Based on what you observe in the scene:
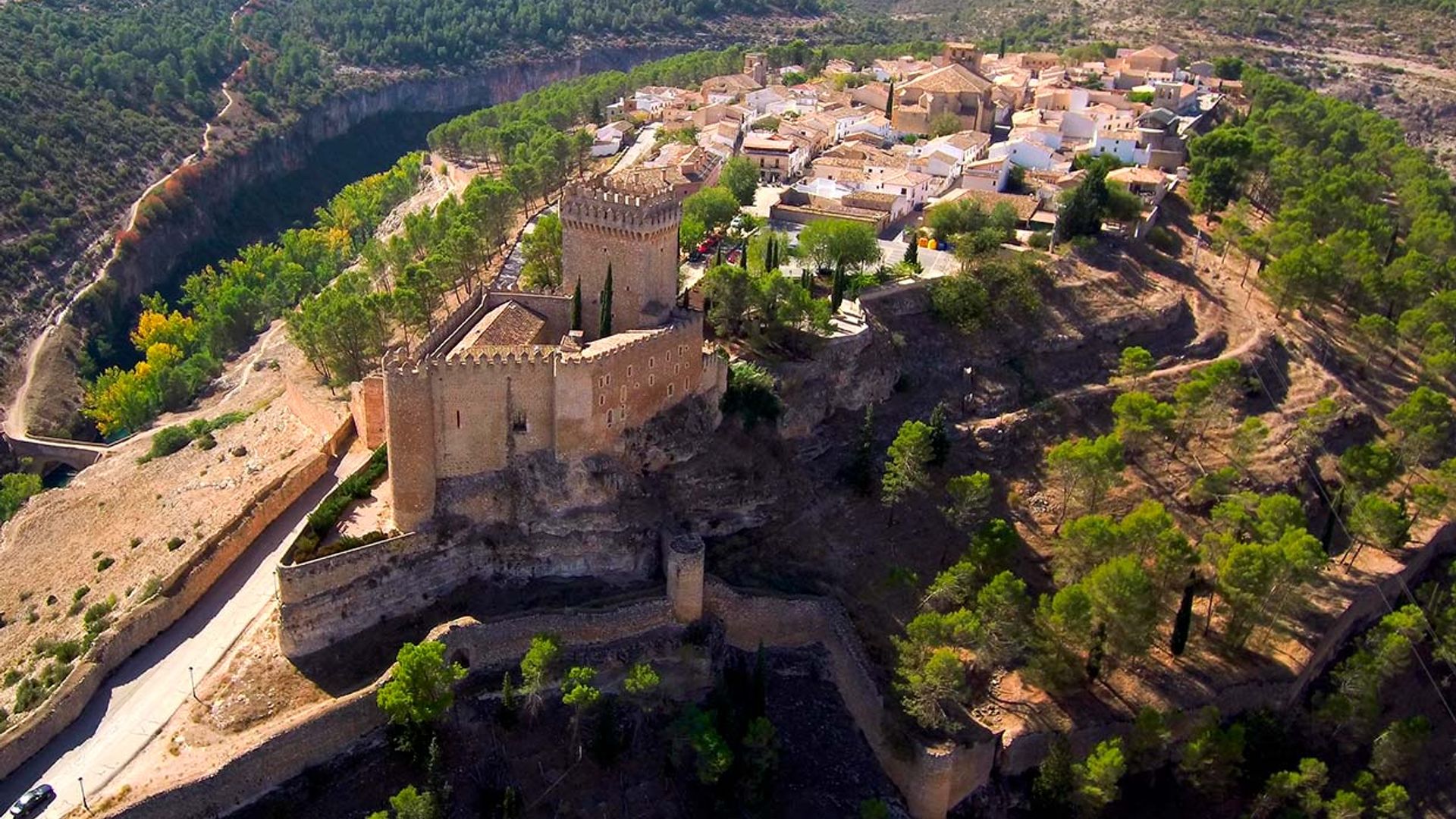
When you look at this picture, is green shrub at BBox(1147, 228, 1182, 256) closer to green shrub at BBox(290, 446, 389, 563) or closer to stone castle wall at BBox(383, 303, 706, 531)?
stone castle wall at BBox(383, 303, 706, 531)

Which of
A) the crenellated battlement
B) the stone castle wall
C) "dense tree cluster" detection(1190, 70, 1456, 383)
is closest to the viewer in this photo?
the stone castle wall

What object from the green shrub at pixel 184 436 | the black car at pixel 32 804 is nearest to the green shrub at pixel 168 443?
the green shrub at pixel 184 436

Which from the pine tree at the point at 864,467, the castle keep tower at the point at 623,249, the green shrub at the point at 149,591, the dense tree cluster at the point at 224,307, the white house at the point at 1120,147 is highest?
the castle keep tower at the point at 623,249

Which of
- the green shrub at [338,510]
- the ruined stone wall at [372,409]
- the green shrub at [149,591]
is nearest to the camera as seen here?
the green shrub at [338,510]

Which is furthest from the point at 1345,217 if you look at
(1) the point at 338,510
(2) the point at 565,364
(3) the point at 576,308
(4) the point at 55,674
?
(4) the point at 55,674

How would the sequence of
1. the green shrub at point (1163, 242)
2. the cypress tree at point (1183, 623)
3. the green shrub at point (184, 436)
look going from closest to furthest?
the cypress tree at point (1183, 623) → the green shrub at point (184, 436) → the green shrub at point (1163, 242)

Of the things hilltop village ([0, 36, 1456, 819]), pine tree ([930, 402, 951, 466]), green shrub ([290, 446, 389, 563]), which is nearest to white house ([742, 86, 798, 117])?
hilltop village ([0, 36, 1456, 819])

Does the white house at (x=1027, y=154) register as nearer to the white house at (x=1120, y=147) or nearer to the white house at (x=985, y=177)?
the white house at (x=985, y=177)

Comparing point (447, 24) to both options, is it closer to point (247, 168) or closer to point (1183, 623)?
point (247, 168)

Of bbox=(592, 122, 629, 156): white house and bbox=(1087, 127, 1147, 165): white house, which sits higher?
bbox=(1087, 127, 1147, 165): white house
